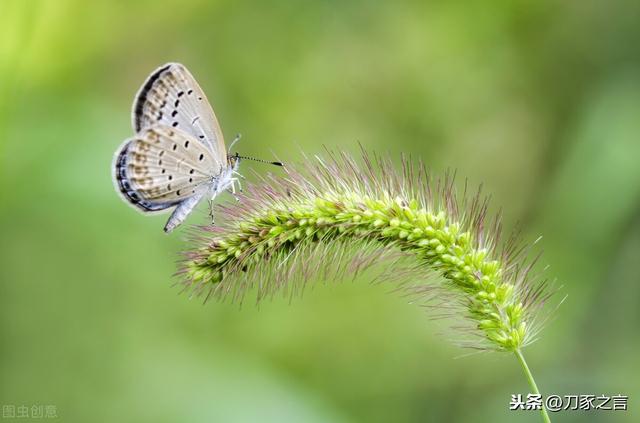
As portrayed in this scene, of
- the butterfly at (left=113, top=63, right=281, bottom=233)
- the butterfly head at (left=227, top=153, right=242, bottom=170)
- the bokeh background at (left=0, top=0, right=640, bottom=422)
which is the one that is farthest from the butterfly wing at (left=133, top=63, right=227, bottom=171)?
the bokeh background at (left=0, top=0, right=640, bottom=422)

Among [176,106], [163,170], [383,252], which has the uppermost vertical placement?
[176,106]

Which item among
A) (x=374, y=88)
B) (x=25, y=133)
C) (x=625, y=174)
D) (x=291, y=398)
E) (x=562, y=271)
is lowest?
(x=291, y=398)

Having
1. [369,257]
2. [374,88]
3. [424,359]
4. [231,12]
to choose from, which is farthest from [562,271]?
[231,12]

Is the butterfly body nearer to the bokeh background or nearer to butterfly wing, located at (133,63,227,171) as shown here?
butterfly wing, located at (133,63,227,171)

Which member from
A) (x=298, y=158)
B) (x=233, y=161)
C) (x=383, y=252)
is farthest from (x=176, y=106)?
(x=298, y=158)

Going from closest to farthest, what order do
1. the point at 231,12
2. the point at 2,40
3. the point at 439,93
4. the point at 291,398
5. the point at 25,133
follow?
the point at 2,40
the point at 291,398
the point at 25,133
the point at 439,93
the point at 231,12

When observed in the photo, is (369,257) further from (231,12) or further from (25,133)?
(231,12)

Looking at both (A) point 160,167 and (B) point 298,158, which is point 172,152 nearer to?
(A) point 160,167

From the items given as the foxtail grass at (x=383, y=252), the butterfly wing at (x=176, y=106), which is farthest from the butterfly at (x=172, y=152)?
the foxtail grass at (x=383, y=252)
